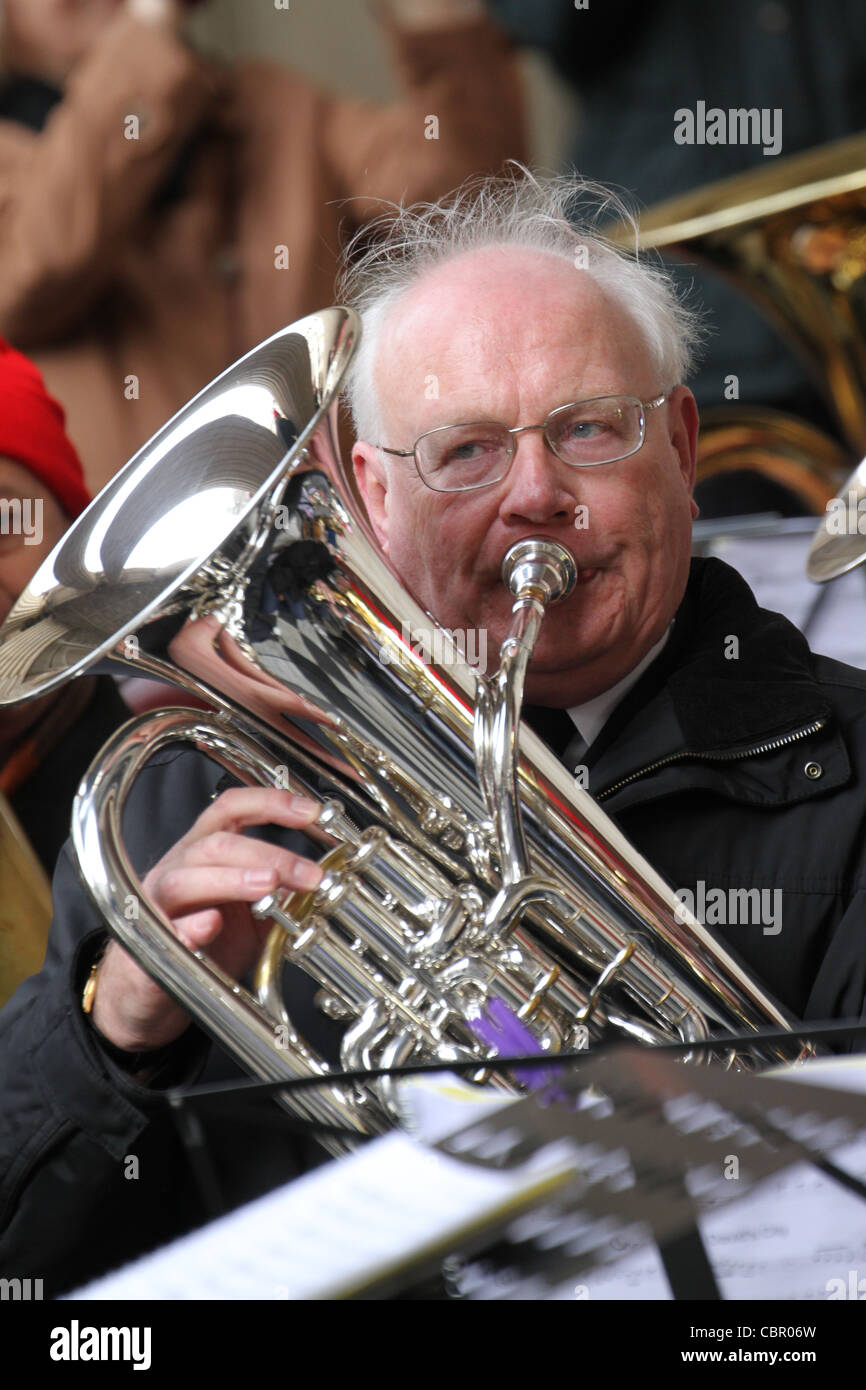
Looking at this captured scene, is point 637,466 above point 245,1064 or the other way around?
above

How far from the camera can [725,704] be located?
40.0 inches

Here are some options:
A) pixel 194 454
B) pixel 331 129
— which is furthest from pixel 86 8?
pixel 194 454

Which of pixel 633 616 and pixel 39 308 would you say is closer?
pixel 633 616

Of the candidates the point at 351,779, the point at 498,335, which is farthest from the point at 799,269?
the point at 351,779

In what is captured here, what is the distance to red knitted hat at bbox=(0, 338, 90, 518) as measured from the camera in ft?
4.27

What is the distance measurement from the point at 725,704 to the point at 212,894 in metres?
0.40

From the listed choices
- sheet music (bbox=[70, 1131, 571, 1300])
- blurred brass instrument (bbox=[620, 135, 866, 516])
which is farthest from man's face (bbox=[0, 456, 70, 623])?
sheet music (bbox=[70, 1131, 571, 1300])

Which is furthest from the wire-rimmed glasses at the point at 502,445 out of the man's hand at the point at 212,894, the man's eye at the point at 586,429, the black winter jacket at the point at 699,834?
the man's hand at the point at 212,894

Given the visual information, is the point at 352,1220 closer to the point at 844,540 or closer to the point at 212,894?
the point at 212,894

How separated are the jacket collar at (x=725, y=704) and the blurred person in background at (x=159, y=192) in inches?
39.9
